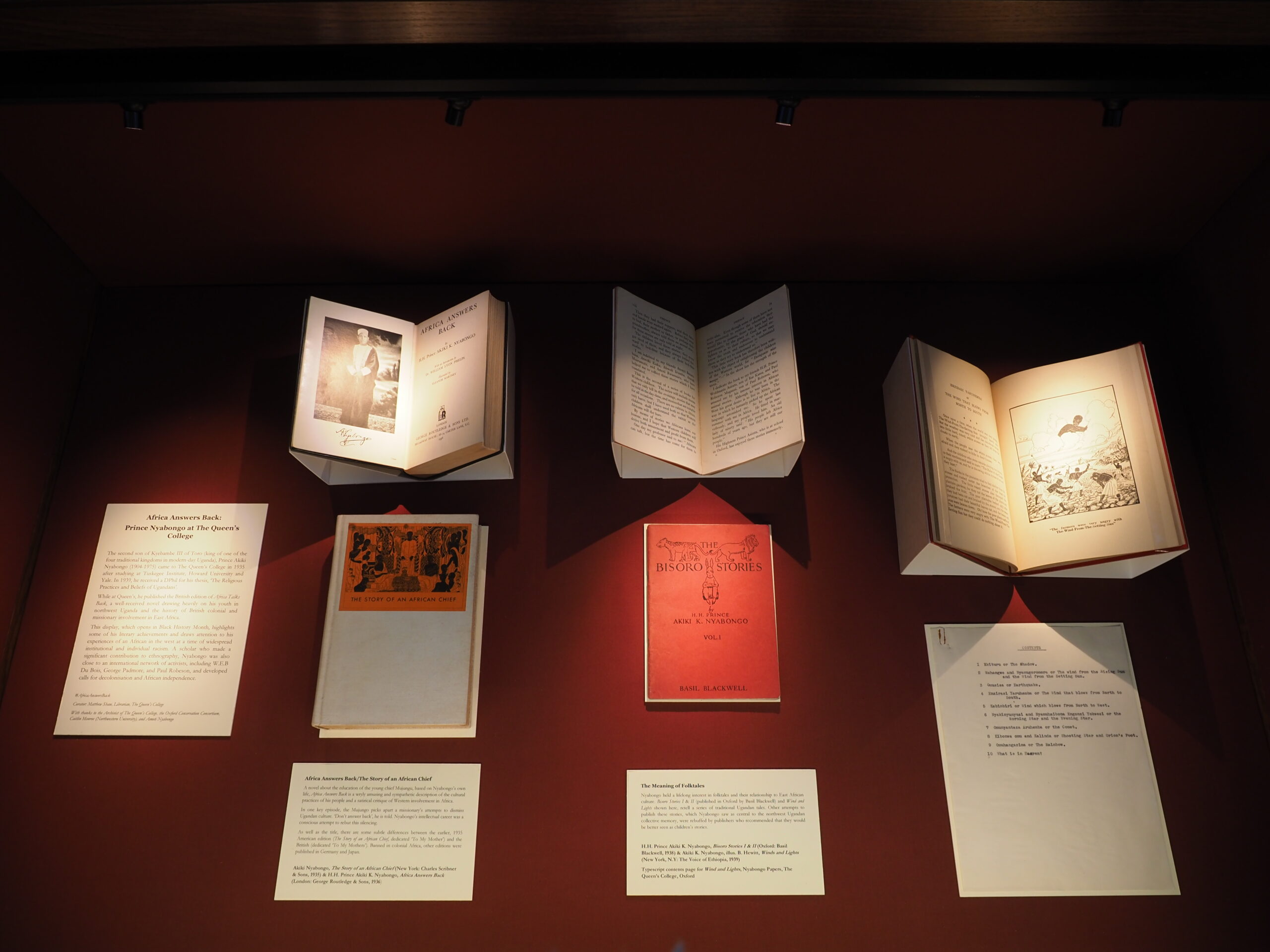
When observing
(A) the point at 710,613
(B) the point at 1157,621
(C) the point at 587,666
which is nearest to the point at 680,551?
(A) the point at 710,613

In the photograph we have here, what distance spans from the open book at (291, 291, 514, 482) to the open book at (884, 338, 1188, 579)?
105 cm

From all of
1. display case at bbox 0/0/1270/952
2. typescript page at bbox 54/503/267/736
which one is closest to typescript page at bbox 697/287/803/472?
display case at bbox 0/0/1270/952

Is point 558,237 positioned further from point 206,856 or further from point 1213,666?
point 1213,666

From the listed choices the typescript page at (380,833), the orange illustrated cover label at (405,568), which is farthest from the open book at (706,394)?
the typescript page at (380,833)

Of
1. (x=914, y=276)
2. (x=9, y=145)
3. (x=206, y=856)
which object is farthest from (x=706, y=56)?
(x=206, y=856)

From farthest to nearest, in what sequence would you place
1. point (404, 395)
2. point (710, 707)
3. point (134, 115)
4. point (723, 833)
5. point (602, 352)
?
point (602, 352) → point (404, 395) → point (710, 707) → point (723, 833) → point (134, 115)

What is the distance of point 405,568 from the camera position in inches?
74.8

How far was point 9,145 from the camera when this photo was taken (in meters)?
1.83

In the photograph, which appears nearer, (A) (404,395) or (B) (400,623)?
(B) (400,623)

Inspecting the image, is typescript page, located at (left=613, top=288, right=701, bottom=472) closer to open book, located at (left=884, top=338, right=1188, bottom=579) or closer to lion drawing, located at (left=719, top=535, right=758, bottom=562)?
lion drawing, located at (left=719, top=535, right=758, bottom=562)

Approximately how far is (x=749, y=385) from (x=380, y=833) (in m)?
1.40

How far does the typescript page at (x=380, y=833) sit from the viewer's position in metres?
1.70

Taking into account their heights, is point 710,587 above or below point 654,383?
below
